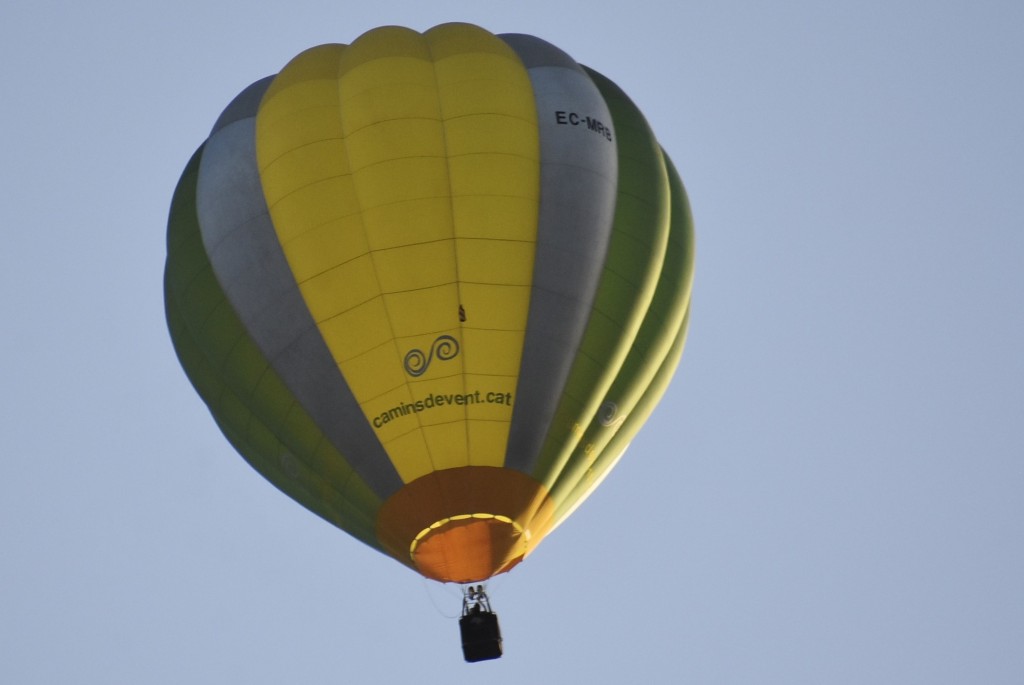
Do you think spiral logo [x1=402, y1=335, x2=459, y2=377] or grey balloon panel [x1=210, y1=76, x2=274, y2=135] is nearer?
spiral logo [x1=402, y1=335, x2=459, y2=377]

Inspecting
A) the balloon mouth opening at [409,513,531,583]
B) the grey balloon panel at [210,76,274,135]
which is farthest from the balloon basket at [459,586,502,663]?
the grey balloon panel at [210,76,274,135]

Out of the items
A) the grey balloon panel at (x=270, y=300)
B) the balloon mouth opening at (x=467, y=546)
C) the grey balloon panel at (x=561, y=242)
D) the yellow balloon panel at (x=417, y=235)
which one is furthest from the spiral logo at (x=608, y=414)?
the grey balloon panel at (x=270, y=300)

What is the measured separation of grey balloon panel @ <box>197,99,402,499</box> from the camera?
2139 cm

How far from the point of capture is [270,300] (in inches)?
858

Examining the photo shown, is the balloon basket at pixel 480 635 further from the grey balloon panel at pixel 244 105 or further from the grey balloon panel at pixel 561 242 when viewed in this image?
the grey balloon panel at pixel 244 105

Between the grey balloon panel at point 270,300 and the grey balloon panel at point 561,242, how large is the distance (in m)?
1.37

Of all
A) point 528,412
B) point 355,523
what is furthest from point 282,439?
point 528,412

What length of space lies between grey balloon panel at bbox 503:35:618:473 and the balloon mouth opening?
1.95ft

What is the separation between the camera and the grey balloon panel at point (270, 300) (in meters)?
21.4

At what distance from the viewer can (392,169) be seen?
21766 millimetres

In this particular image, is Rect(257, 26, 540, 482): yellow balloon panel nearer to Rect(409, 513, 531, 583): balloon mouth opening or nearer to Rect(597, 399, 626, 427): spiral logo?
Rect(409, 513, 531, 583): balloon mouth opening

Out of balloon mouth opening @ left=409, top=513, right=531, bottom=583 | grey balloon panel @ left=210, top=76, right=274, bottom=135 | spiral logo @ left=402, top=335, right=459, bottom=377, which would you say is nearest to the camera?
spiral logo @ left=402, top=335, right=459, bottom=377

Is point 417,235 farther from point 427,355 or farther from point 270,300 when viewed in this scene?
point 270,300

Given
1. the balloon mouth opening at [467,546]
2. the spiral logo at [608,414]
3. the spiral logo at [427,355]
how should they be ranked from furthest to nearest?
the spiral logo at [608,414] < the balloon mouth opening at [467,546] < the spiral logo at [427,355]
